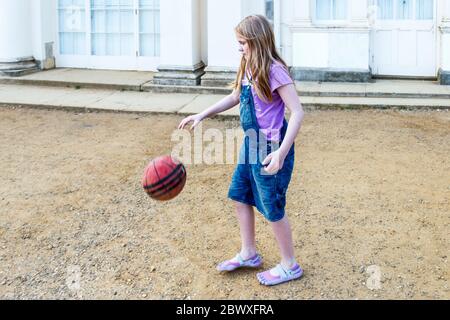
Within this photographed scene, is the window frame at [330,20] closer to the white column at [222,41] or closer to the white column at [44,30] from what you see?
the white column at [222,41]

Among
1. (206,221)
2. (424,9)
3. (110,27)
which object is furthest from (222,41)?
(206,221)

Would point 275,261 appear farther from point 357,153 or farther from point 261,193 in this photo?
point 357,153

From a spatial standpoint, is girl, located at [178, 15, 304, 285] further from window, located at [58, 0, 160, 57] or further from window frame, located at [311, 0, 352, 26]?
window, located at [58, 0, 160, 57]

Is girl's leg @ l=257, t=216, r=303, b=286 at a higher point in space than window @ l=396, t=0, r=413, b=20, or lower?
lower

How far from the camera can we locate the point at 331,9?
35.8ft

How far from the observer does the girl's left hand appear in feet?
12.5

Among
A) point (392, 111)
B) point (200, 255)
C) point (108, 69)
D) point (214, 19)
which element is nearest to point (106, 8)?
point (108, 69)

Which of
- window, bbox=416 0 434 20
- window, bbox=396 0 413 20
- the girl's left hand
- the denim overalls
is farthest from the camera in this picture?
window, bbox=396 0 413 20

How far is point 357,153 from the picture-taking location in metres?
7.21

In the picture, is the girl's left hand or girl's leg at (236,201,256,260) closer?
the girl's left hand

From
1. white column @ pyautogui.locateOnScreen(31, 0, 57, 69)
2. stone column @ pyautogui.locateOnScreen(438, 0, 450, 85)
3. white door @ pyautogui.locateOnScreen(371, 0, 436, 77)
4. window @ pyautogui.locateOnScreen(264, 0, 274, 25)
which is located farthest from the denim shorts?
white column @ pyautogui.locateOnScreen(31, 0, 57, 69)

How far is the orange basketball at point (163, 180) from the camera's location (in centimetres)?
411

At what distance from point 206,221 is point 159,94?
5648 mm

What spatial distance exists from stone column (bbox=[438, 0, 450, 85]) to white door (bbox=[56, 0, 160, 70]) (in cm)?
497
